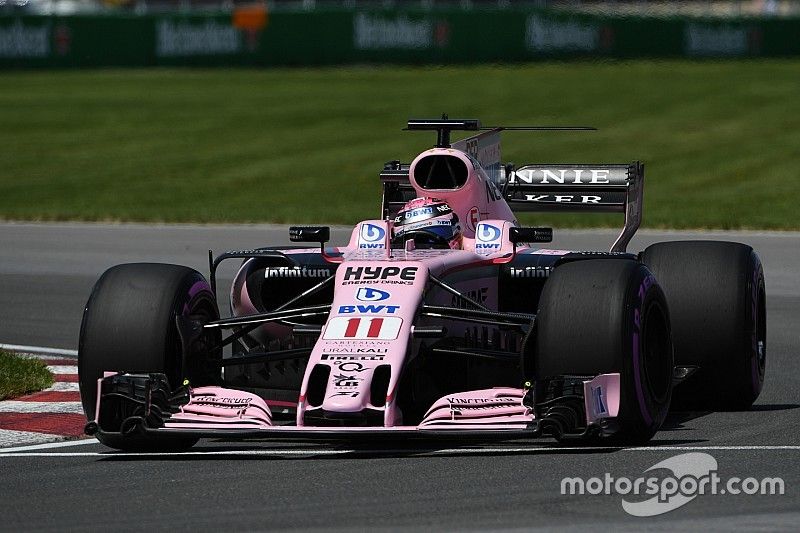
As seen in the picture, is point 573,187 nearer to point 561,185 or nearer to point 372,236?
point 561,185

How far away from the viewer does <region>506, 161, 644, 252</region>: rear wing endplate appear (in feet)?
41.9

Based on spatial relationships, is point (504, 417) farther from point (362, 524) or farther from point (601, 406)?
point (362, 524)

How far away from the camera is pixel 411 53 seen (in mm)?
47938

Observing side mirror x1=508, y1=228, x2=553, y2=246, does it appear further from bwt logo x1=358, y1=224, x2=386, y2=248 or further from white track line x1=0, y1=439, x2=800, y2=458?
white track line x1=0, y1=439, x2=800, y2=458

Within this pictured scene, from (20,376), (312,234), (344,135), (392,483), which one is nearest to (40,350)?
(20,376)

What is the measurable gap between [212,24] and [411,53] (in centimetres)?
539

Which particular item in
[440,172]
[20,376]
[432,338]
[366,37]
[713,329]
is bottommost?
[366,37]

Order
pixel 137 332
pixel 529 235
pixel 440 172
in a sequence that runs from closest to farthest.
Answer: pixel 137 332 → pixel 529 235 → pixel 440 172

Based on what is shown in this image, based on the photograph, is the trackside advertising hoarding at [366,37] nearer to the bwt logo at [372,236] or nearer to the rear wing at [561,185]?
the rear wing at [561,185]

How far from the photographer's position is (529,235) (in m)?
10.0

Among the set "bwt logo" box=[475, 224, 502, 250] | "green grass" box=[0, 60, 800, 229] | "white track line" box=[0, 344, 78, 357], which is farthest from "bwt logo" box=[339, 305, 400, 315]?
"green grass" box=[0, 60, 800, 229]

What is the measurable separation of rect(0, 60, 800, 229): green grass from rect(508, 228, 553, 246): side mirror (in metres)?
11.7

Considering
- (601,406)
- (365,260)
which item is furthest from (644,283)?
(365,260)

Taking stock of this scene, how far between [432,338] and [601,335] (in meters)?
0.95
